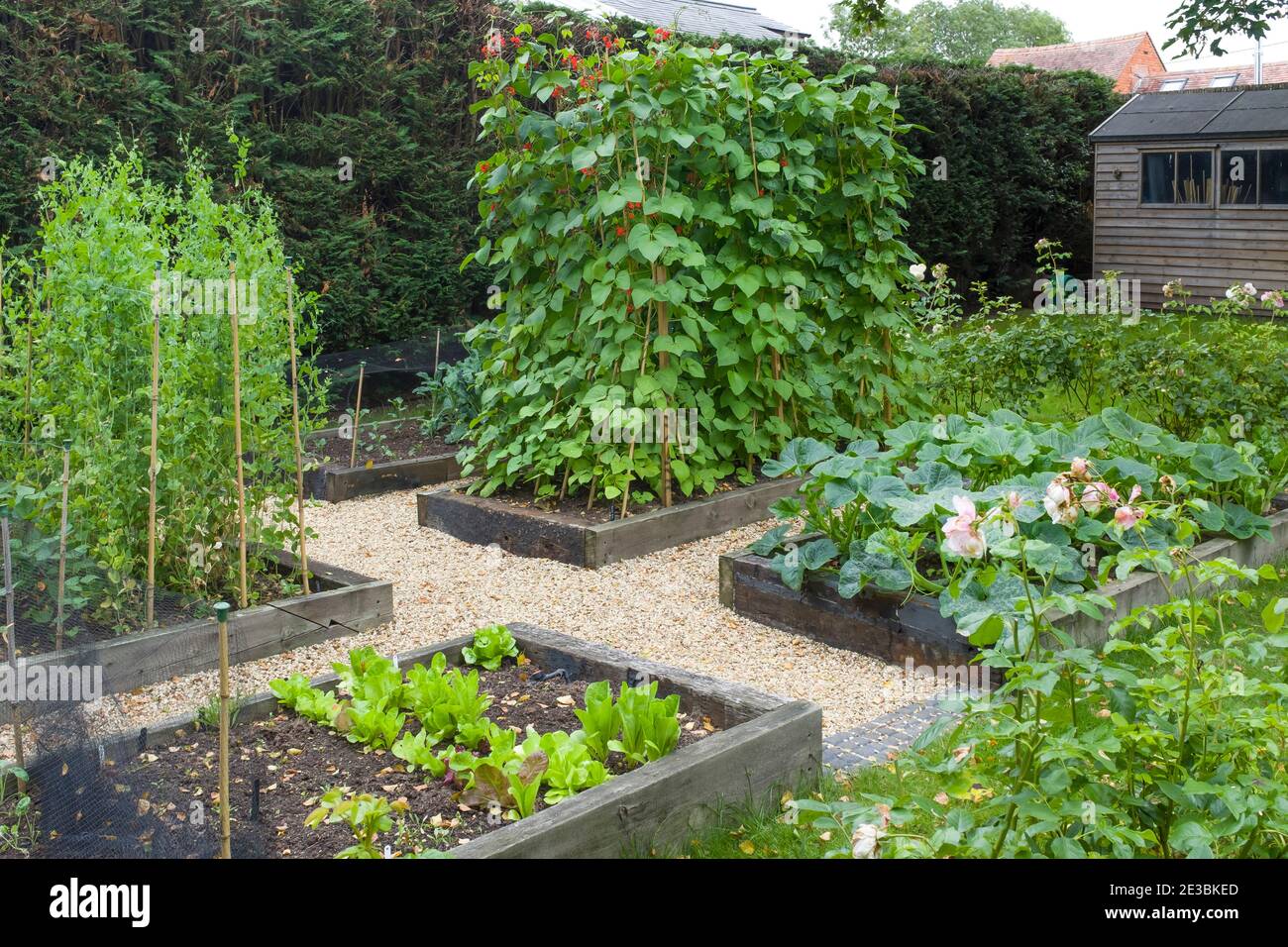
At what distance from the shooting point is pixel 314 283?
352 inches

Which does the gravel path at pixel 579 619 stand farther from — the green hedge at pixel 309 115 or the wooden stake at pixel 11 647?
the green hedge at pixel 309 115

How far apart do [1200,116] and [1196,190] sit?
33.9 inches

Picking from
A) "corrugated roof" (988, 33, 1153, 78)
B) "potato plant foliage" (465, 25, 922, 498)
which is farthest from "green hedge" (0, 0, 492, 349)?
"corrugated roof" (988, 33, 1153, 78)

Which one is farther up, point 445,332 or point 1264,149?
point 1264,149

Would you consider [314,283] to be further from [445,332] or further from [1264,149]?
[1264,149]

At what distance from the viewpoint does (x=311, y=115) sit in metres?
9.03

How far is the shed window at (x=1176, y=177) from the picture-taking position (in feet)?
45.7

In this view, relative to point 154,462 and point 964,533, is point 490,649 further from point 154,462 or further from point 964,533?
point 964,533

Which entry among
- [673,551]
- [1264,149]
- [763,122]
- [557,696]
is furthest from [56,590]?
[1264,149]

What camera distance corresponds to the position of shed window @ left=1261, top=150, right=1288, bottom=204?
43.2 feet

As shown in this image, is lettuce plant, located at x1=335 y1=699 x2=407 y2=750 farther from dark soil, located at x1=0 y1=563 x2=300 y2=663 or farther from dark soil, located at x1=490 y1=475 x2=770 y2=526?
dark soil, located at x1=490 y1=475 x2=770 y2=526

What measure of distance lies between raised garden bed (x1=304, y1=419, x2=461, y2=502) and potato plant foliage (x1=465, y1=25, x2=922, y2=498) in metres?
0.82

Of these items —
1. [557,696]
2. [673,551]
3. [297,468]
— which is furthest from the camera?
[673,551]

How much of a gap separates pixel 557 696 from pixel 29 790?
138 cm
